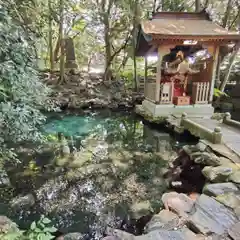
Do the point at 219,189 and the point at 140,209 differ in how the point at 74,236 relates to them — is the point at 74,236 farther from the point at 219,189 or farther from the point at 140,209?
the point at 219,189

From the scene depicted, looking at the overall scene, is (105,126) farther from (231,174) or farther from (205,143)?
(231,174)

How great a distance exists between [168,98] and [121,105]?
3.65 meters

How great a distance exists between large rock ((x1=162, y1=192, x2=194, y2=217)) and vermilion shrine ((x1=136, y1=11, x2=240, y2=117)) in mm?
5514

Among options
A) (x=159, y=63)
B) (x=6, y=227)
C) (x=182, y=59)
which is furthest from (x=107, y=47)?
(x=6, y=227)

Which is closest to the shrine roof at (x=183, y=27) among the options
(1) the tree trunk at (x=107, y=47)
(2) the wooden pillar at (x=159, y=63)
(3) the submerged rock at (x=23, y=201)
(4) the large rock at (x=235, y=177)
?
(2) the wooden pillar at (x=159, y=63)

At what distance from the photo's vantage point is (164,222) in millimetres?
2924

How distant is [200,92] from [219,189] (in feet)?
20.0

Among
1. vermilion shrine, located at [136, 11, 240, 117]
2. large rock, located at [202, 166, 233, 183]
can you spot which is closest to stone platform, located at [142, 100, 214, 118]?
vermilion shrine, located at [136, 11, 240, 117]

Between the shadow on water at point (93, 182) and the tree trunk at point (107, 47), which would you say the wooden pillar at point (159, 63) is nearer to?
the shadow on water at point (93, 182)

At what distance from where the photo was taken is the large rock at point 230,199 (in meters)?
3.11

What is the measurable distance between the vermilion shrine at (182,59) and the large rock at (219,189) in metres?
5.32

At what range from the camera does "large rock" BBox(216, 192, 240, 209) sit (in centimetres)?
311

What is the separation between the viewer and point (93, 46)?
17875 millimetres

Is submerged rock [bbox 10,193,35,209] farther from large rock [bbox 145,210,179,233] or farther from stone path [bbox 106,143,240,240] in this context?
large rock [bbox 145,210,179,233]
